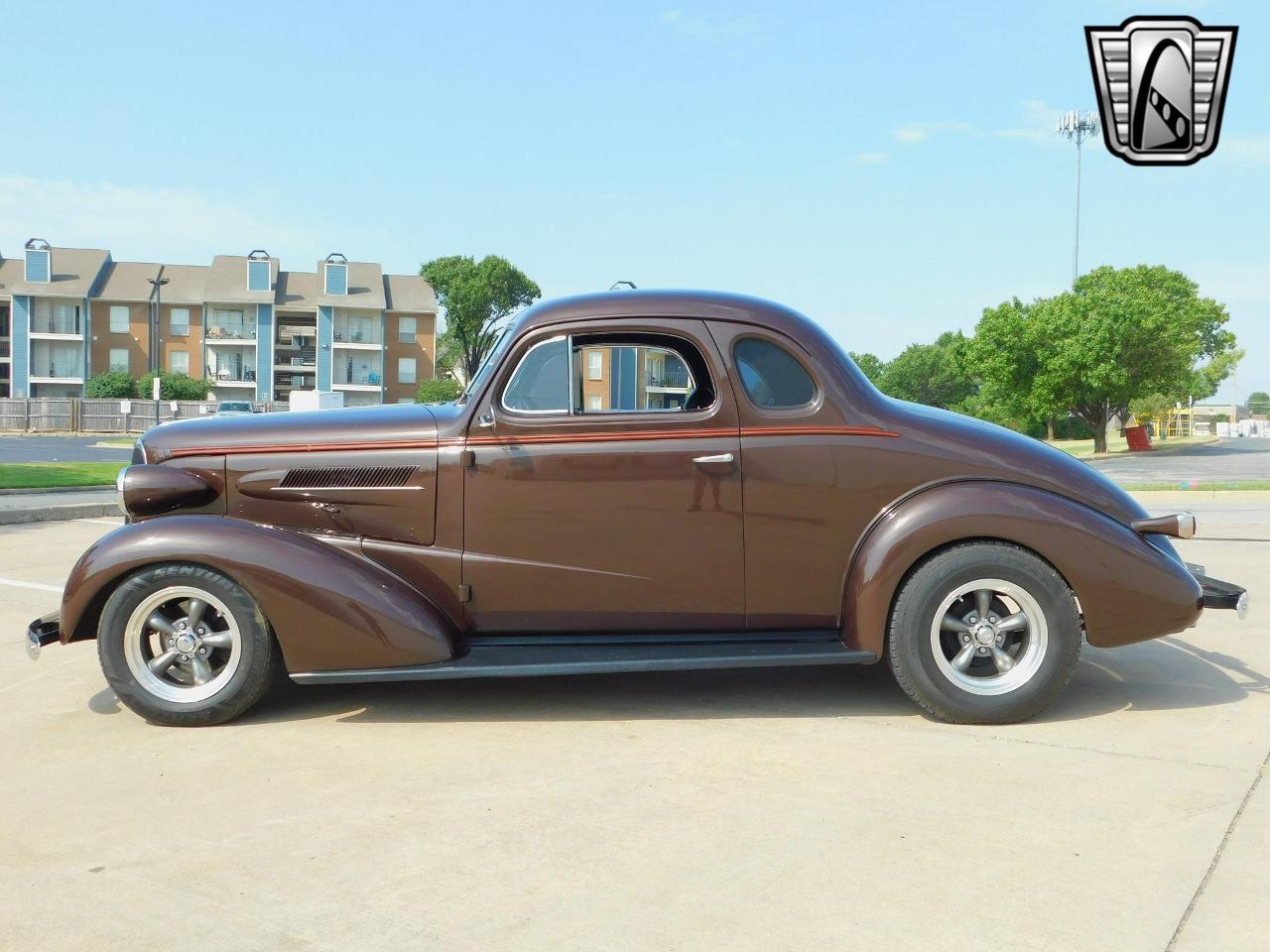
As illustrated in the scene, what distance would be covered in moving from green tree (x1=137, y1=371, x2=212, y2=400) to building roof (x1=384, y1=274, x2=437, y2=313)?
13.1 metres

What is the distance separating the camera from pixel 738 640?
4859 mm

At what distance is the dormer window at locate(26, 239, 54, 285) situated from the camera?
6656cm

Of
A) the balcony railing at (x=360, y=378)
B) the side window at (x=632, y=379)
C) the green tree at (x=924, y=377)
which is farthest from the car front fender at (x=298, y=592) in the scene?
the green tree at (x=924, y=377)

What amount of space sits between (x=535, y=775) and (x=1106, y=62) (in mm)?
7380

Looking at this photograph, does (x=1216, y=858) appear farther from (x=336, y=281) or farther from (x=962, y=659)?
(x=336, y=281)

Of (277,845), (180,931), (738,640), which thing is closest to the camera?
(180,931)

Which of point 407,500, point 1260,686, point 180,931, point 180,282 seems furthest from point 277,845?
point 180,282

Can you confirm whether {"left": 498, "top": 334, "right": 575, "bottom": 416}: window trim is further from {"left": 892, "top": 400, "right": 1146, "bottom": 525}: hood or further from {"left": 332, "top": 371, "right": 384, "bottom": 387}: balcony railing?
{"left": 332, "top": 371, "right": 384, "bottom": 387}: balcony railing

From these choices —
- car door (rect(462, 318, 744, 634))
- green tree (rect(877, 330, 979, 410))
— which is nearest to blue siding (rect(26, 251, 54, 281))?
green tree (rect(877, 330, 979, 410))

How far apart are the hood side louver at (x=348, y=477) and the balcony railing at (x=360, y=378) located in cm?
6766

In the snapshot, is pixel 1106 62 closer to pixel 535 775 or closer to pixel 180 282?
pixel 535 775

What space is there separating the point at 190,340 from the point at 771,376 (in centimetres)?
7067

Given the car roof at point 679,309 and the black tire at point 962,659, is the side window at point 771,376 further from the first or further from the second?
the black tire at point 962,659

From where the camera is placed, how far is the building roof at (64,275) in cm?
6644
